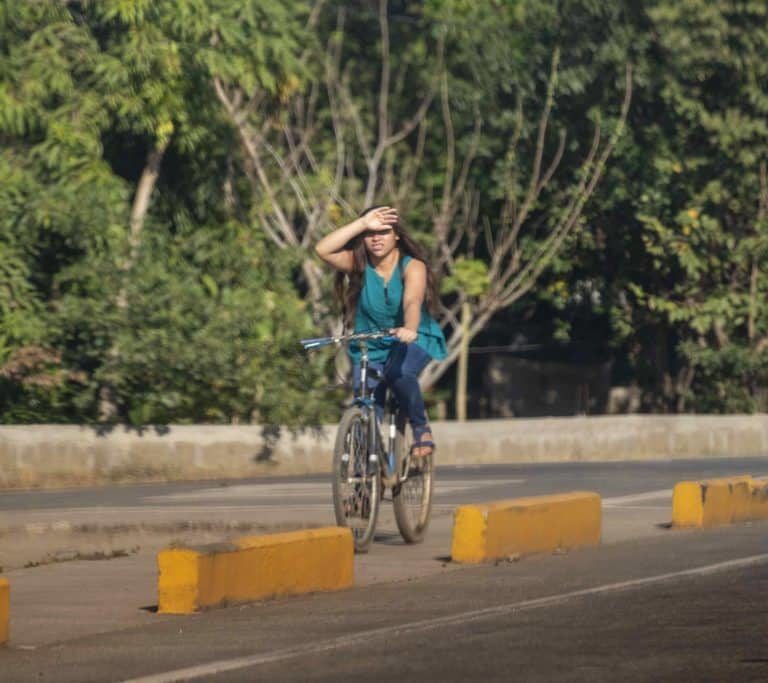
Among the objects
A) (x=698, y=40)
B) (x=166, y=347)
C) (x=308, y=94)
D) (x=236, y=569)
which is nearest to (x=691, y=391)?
(x=698, y=40)

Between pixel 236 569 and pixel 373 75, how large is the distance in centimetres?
1885

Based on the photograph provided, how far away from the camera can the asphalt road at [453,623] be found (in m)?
7.41

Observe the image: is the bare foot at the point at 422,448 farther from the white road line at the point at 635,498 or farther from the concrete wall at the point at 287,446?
the concrete wall at the point at 287,446

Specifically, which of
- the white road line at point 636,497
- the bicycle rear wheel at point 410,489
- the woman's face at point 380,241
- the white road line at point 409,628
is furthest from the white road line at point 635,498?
the white road line at point 409,628

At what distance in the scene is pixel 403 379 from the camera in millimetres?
11695

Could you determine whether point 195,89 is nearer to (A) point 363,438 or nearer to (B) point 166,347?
(B) point 166,347

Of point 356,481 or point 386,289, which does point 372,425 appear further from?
point 386,289

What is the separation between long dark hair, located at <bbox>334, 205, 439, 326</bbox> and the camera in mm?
11773

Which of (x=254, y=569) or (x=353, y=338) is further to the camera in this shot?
(x=353, y=338)

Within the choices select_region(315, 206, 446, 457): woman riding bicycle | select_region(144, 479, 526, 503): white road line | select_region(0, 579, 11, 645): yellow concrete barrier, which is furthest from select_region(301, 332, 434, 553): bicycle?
select_region(144, 479, 526, 503): white road line

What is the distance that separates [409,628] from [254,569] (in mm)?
1160

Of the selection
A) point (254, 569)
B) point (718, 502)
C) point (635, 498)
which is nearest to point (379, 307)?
point (254, 569)

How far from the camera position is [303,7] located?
78.5 ft

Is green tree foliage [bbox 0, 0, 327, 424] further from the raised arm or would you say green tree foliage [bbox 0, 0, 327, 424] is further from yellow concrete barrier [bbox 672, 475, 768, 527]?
the raised arm
